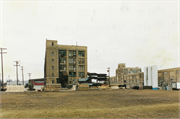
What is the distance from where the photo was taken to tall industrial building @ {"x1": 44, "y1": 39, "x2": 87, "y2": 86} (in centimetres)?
7731

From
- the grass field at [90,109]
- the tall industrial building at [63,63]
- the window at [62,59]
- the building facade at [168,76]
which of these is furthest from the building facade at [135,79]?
the grass field at [90,109]

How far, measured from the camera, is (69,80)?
8388 cm

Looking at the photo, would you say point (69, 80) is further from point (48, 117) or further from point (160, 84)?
point (48, 117)

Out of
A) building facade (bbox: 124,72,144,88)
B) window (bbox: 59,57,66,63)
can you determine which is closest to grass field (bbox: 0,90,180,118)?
window (bbox: 59,57,66,63)

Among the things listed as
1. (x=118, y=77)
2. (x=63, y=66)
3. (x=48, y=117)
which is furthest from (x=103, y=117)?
(x=118, y=77)

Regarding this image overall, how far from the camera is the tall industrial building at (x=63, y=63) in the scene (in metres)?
77.3

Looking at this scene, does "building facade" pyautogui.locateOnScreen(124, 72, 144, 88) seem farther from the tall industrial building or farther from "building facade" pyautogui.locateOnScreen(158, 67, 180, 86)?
the tall industrial building

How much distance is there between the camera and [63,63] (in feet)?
283

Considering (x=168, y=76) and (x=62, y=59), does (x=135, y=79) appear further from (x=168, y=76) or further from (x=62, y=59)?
(x=62, y=59)

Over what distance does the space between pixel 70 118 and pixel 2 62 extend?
60.0 metres

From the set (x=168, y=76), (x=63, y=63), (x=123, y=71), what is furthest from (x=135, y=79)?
(x=63, y=63)

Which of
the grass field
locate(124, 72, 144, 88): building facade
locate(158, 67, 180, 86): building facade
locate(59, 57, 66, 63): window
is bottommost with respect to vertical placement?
locate(124, 72, 144, 88): building facade

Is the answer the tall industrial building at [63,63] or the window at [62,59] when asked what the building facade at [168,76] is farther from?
the window at [62,59]

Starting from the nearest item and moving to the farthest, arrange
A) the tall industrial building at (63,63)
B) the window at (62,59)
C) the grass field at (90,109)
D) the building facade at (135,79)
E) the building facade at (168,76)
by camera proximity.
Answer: the grass field at (90,109)
the building facade at (168,76)
the tall industrial building at (63,63)
the window at (62,59)
the building facade at (135,79)
